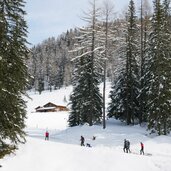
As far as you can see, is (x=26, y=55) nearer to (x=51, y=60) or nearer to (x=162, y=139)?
(x=162, y=139)

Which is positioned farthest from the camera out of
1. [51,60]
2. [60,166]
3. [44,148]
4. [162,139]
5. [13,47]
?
[51,60]

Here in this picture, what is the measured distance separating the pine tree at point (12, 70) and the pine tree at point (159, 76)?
18689 millimetres

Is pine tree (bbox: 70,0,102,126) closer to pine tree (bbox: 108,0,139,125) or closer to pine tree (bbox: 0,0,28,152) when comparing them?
pine tree (bbox: 108,0,139,125)

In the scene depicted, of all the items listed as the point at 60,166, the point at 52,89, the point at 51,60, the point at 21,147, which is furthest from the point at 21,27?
the point at 51,60

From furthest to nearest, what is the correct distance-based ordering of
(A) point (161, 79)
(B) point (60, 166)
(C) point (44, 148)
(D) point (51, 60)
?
(D) point (51, 60), (A) point (161, 79), (C) point (44, 148), (B) point (60, 166)

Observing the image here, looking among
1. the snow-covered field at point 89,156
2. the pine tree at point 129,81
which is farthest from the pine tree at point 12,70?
the pine tree at point 129,81

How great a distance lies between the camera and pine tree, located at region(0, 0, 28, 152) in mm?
22547

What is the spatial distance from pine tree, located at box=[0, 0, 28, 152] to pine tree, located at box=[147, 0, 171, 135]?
18689mm

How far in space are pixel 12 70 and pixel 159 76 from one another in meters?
21.1

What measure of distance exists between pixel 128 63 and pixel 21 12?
2720 centimetres

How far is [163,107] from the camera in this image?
38938mm

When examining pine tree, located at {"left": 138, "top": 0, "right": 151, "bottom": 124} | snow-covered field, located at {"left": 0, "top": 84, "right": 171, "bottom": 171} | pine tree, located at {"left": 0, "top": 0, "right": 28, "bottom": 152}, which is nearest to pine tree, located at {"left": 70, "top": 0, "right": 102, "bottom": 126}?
pine tree, located at {"left": 138, "top": 0, "right": 151, "bottom": 124}

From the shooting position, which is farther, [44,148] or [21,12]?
[44,148]

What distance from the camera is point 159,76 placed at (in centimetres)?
4016
